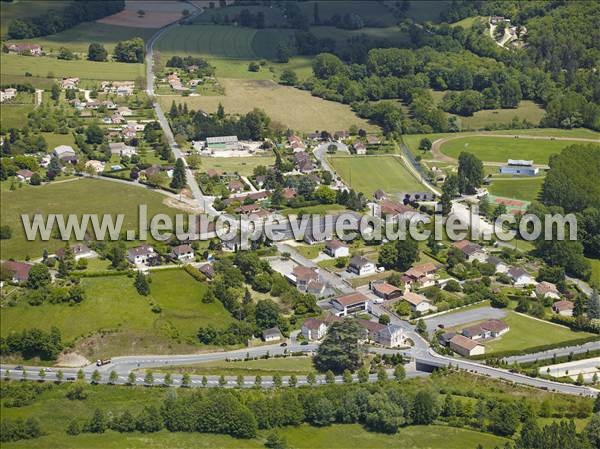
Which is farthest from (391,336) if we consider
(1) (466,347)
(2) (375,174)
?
(2) (375,174)

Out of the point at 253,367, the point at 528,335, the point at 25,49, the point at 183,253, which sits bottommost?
the point at 528,335

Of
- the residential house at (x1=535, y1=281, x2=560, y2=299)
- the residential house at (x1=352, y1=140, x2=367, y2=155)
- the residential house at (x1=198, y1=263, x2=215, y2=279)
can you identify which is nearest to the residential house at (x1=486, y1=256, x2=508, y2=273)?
the residential house at (x1=535, y1=281, x2=560, y2=299)

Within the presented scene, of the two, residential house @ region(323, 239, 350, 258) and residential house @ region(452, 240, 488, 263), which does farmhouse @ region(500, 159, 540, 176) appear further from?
residential house @ region(323, 239, 350, 258)

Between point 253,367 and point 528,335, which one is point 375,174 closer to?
point 528,335

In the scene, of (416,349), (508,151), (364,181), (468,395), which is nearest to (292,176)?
(364,181)

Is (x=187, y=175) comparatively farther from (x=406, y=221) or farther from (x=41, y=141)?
(x=406, y=221)

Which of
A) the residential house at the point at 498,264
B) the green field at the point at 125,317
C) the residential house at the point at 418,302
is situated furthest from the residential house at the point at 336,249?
the green field at the point at 125,317
